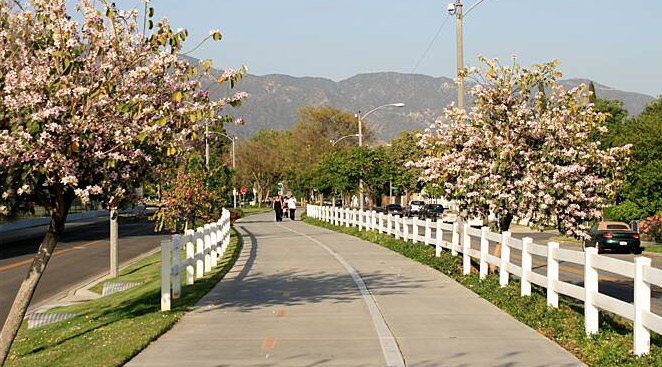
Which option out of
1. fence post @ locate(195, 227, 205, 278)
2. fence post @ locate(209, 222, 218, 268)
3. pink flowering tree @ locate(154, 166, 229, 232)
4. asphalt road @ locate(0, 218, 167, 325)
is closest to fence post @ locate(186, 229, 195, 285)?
fence post @ locate(195, 227, 205, 278)

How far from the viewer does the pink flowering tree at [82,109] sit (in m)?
10.2

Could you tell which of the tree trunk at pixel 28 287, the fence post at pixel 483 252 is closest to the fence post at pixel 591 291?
the tree trunk at pixel 28 287

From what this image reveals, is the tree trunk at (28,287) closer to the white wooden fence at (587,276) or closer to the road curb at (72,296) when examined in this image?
the white wooden fence at (587,276)

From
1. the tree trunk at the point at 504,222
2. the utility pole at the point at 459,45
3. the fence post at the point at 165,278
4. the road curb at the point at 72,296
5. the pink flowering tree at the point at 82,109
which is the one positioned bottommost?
the road curb at the point at 72,296

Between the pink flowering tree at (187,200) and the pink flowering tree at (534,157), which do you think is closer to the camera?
the pink flowering tree at (534,157)

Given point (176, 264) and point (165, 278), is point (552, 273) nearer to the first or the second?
point (165, 278)

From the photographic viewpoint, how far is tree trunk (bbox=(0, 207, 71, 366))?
35.8 feet

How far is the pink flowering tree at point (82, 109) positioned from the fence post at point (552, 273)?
200 inches

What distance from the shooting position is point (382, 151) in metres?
61.2

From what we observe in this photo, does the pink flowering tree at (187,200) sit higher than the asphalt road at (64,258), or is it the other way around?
the pink flowering tree at (187,200)

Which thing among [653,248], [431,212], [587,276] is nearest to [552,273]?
[587,276]

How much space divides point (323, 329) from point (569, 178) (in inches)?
322

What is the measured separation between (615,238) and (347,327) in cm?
2547

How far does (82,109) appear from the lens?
421 inches
